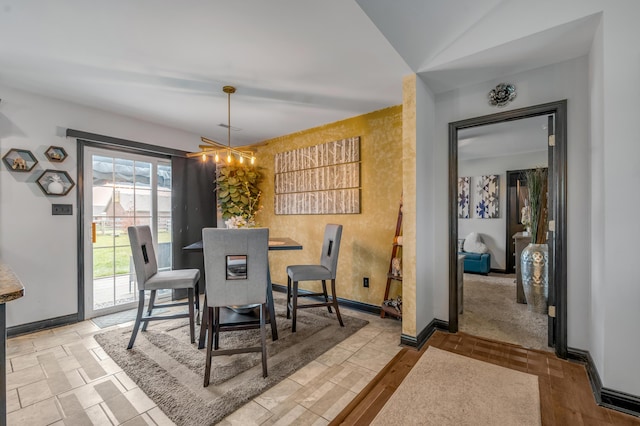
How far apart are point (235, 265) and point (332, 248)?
1.25 meters

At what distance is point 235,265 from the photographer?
6.93 feet

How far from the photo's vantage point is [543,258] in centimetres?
329

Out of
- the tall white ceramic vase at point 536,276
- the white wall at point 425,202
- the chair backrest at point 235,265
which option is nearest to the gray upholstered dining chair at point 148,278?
the chair backrest at point 235,265

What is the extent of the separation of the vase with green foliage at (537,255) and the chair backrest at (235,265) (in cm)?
319

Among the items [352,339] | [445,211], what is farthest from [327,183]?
[352,339]

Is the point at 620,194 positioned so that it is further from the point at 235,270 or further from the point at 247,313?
the point at 247,313

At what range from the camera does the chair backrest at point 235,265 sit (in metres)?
2.07

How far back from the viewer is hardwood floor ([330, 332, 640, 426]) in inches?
66.0

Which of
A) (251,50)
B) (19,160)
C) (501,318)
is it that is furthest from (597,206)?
(19,160)

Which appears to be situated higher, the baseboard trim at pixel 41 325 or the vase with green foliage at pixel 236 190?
the vase with green foliage at pixel 236 190

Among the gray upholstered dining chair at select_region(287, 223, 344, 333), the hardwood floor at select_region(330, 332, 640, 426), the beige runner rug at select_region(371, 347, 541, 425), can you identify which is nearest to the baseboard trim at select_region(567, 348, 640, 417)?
the hardwood floor at select_region(330, 332, 640, 426)

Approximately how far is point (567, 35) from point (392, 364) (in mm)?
2737

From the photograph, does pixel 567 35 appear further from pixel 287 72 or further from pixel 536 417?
pixel 536 417

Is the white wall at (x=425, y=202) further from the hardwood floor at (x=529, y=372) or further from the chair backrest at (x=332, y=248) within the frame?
the chair backrest at (x=332, y=248)
